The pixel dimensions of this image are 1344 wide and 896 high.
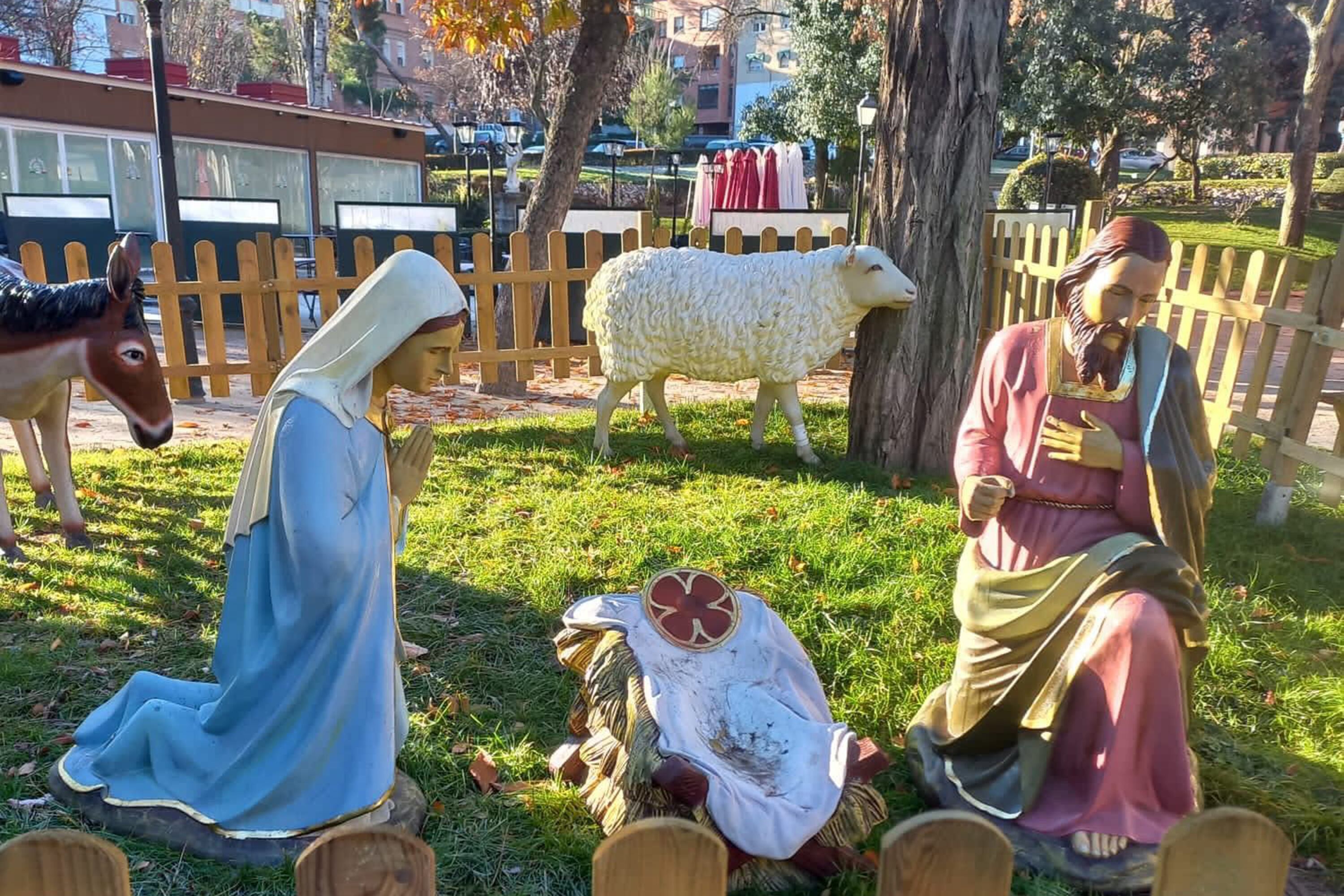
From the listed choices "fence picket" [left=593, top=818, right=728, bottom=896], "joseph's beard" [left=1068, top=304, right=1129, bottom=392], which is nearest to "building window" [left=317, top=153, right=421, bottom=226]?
"joseph's beard" [left=1068, top=304, right=1129, bottom=392]

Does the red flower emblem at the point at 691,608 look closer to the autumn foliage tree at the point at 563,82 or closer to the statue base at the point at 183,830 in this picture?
the statue base at the point at 183,830

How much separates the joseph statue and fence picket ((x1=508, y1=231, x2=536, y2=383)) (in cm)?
646

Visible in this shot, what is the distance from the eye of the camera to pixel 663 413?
23.2ft

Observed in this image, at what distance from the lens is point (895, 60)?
5.98m

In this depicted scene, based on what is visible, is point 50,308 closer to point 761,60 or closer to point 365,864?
point 365,864

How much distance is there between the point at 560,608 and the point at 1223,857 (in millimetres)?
3384

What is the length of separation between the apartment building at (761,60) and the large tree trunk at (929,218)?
48.6m

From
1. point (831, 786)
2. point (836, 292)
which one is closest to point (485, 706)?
point (831, 786)

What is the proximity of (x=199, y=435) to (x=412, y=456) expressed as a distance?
5.71m

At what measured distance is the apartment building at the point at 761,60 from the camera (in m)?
54.6

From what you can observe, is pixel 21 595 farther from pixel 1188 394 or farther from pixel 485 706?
pixel 1188 394

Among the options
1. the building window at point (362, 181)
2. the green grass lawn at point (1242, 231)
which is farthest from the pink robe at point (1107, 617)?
the building window at point (362, 181)

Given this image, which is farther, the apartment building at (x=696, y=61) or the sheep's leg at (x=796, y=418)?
the apartment building at (x=696, y=61)

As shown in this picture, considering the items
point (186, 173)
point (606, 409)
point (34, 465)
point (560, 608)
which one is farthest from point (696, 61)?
point (560, 608)
